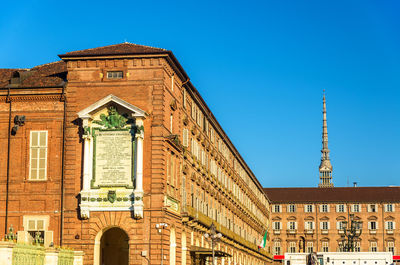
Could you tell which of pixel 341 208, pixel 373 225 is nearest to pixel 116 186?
pixel 341 208

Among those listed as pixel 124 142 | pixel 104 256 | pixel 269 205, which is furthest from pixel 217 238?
pixel 269 205

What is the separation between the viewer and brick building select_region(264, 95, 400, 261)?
454 ft

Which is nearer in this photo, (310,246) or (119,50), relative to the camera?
(119,50)

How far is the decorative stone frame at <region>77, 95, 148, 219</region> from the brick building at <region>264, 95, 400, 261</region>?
100437 millimetres

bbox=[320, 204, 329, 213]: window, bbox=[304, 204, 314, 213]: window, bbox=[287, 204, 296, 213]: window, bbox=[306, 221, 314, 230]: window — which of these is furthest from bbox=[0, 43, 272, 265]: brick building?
bbox=[320, 204, 329, 213]: window

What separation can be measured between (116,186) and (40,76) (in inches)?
415

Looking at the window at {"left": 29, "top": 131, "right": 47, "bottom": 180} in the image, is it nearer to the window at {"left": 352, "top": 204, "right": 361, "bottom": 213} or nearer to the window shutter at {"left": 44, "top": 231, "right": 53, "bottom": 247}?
the window shutter at {"left": 44, "top": 231, "right": 53, "bottom": 247}

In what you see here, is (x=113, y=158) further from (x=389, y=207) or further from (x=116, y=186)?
(x=389, y=207)

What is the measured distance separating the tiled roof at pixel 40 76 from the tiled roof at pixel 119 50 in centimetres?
230

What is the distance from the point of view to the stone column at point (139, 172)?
4294cm

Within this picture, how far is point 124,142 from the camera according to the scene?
44.0 meters

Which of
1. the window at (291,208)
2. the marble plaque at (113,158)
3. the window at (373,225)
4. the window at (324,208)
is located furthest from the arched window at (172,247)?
the window at (373,225)

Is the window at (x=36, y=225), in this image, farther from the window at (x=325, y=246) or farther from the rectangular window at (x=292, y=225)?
the window at (x=325, y=246)

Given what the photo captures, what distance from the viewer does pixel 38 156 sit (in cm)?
4588
